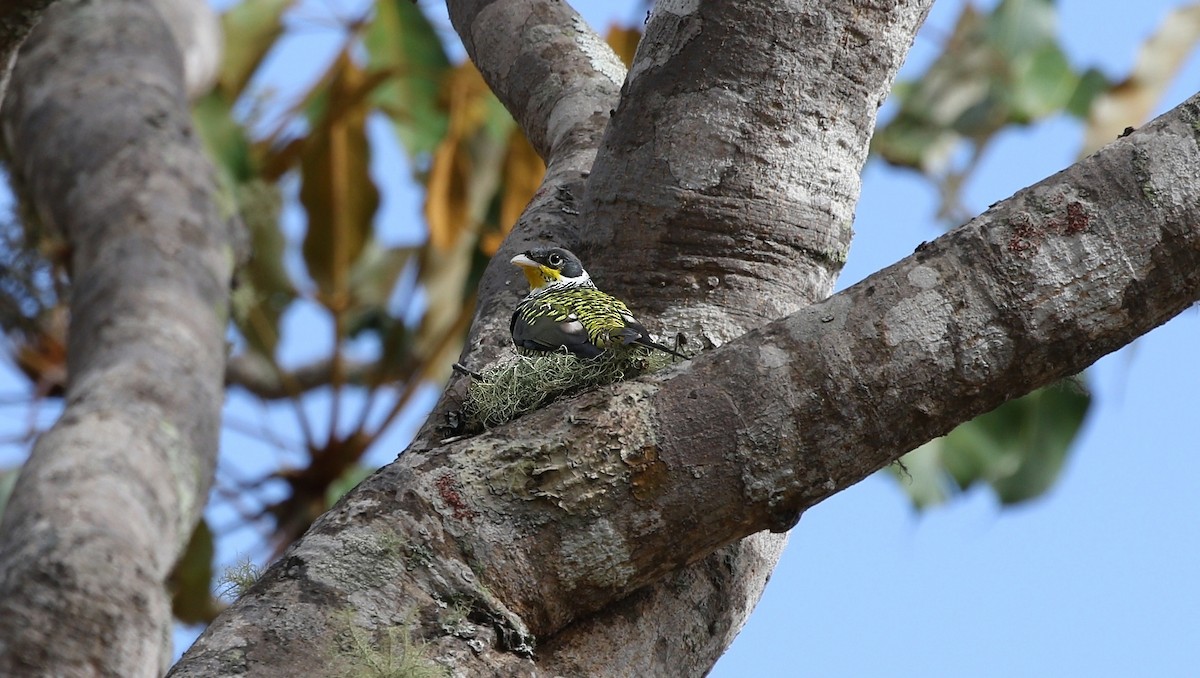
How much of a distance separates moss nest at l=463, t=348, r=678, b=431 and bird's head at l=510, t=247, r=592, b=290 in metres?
0.37

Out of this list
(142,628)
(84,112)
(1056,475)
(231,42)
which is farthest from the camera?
(231,42)

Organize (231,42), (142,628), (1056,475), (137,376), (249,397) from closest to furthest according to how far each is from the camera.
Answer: (142,628)
(137,376)
(1056,475)
(231,42)
(249,397)

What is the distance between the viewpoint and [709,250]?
2600 millimetres

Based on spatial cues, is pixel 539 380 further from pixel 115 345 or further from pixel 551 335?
pixel 115 345

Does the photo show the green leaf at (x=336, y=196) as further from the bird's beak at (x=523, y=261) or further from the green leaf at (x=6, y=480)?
the bird's beak at (x=523, y=261)

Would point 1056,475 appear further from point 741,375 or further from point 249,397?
point 741,375

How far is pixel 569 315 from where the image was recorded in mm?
2588

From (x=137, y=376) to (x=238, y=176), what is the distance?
3.50 m

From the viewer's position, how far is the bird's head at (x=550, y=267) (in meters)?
2.80

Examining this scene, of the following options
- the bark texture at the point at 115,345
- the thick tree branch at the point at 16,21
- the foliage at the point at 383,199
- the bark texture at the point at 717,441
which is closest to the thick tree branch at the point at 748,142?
the bark texture at the point at 717,441

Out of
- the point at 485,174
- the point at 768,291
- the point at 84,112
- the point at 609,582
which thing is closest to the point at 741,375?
the point at 609,582

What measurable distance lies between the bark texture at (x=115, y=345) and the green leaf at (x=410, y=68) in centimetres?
234

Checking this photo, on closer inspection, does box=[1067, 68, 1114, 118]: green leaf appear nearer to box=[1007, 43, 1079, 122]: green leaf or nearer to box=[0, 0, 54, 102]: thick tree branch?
box=[1007, 43, 1079, 122]: green leaf

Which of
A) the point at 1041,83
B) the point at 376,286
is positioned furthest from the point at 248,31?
the point at 1041,83
